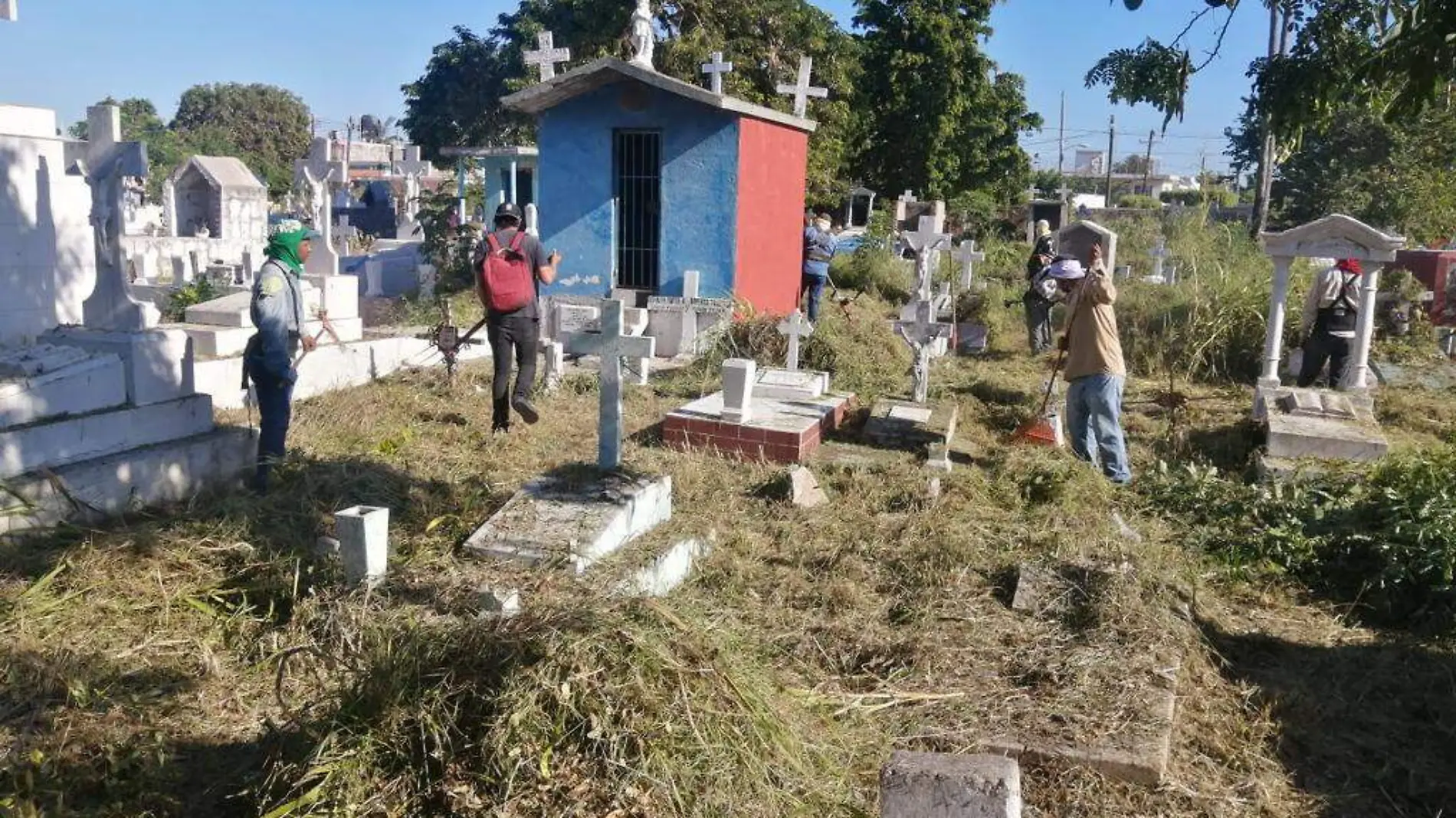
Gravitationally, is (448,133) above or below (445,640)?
above

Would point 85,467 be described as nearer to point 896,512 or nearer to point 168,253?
point 896,512

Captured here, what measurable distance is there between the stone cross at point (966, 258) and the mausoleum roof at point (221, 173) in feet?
76.1

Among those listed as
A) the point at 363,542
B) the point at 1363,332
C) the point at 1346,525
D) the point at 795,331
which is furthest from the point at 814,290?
the point at 363,542

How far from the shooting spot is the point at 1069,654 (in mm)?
4395

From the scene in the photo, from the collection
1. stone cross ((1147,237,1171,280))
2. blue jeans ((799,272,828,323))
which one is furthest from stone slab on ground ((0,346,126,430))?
stone cross ((1147,237,1171,280))

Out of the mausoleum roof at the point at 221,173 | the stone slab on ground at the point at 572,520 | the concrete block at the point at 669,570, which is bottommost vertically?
the concrete block at the point at 669,570

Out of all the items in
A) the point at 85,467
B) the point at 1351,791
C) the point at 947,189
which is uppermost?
the point at 947,189

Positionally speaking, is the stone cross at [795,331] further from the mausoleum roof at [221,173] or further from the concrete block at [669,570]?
the mausoleum roof at [221,173]

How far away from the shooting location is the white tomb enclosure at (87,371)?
5.74 m

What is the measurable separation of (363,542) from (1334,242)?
8.54 m

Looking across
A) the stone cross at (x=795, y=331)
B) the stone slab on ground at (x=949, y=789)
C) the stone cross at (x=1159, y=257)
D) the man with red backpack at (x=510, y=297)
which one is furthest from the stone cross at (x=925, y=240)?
the stone slab on ground at (x=949, y=789)

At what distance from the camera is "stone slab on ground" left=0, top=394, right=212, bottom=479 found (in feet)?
18.6

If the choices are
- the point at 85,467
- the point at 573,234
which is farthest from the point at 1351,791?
the point at 573,234

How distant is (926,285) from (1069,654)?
585cm
